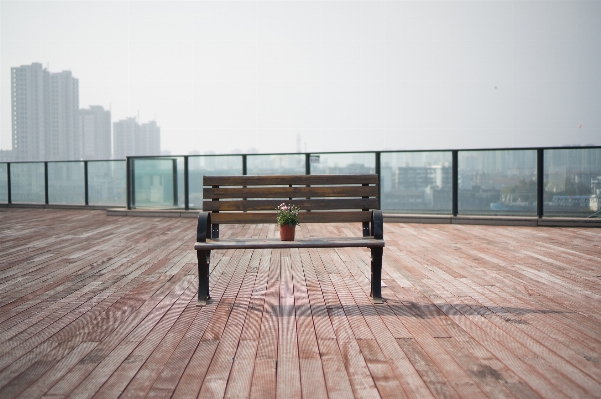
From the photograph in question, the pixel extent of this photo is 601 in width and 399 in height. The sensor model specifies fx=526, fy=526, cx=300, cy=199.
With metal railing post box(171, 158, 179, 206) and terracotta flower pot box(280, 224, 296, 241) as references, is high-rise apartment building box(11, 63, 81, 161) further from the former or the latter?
terracotta flower pot box(280, 224, 296, 241)

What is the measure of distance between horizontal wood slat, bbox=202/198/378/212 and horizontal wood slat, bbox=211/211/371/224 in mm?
46

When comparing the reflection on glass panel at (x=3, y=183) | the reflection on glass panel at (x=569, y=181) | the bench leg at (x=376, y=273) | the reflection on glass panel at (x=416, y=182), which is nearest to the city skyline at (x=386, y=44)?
the reflection on glass panel at (x=416, y=182)

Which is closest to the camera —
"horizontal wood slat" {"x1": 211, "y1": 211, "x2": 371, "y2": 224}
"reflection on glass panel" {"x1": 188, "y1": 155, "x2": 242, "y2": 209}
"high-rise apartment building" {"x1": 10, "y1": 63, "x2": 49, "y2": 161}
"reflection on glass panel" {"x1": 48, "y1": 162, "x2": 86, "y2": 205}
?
"horizontal wood slat" {"x1": 211, "y1": 211, "x2": 371, "y2": 224}

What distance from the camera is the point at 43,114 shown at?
345 feet

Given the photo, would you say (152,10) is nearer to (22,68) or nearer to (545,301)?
(545,301)

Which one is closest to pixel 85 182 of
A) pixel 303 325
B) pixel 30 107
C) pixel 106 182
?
pixel 106 182

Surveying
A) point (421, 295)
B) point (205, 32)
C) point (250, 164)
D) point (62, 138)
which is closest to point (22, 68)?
point (62, 138)

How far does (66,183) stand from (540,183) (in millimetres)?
12552

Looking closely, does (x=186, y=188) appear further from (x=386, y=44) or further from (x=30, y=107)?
(x=30, y=107)

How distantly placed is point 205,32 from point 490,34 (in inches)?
592

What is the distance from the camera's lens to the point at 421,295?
14.3 ft

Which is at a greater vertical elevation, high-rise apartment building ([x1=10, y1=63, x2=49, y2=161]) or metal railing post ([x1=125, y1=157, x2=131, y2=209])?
high-rise apartment building ([x1=10, y1=63, x2=49, y2=161])

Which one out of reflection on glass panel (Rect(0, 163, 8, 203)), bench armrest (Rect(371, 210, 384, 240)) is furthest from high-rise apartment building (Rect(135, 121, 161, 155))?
bench armrest (Rect(371, 210, 384, 240))

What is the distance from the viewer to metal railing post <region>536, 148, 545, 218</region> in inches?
388
